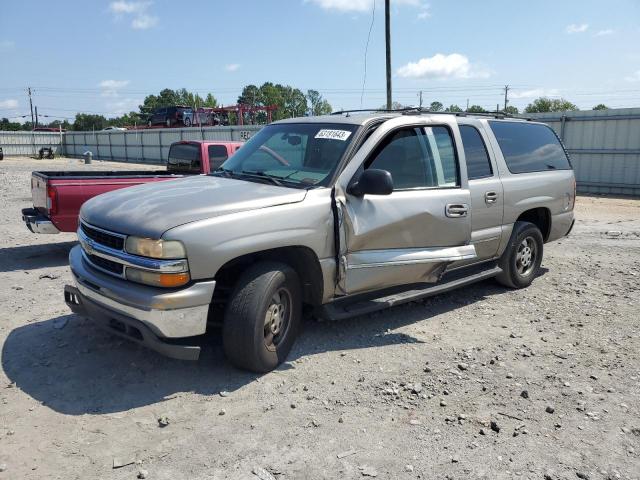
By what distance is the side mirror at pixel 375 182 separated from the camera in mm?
4016

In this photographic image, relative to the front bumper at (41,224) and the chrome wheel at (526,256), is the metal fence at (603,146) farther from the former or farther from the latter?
the front bumper at (41,224)

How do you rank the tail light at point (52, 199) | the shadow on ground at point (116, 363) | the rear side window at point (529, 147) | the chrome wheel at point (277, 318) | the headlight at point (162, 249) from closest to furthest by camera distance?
1. the headlight at point (162, 249)
2. the shadow on ground at point (116, 363)
3. the chrome wheel at point (277, 318)
4. the rear side window at point (529, 147)
5. the tail light at point (52, 199)

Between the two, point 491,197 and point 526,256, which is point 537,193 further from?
point 491,197

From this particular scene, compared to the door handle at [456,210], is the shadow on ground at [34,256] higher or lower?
lower

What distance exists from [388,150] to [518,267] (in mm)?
2702

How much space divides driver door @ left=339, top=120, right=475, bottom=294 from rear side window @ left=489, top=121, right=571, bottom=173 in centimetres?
114

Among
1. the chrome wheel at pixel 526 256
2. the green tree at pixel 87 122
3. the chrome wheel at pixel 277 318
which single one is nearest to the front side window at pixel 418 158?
the chrome wheel at pixel 277 318

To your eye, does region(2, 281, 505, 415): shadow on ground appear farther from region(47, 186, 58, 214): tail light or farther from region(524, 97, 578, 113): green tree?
region(524, 97, 578, 113): green tree

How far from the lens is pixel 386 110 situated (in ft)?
16.9

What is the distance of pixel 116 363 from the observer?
4066 mm

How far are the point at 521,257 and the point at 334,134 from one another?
120 inches

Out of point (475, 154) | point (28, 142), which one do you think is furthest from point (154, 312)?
point (28, 142)

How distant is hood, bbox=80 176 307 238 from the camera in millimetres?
3496

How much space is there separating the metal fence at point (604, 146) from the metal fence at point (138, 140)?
1465 centimetres
